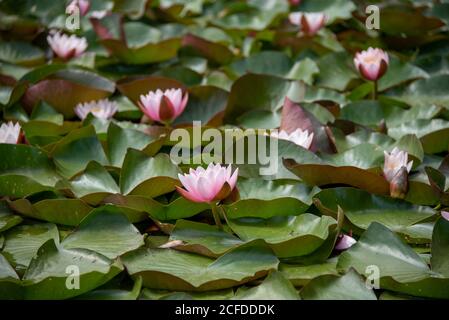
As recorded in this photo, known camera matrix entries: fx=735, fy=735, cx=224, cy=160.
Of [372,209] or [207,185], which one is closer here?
[207,185]

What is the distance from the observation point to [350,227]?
6.01 feet

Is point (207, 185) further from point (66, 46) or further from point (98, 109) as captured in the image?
point (66, 46)

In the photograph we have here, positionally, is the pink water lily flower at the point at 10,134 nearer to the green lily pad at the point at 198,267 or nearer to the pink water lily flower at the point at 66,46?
the green lily pad at the point at 198,267

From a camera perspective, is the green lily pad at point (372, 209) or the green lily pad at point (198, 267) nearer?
the green lily pad at point (198, 267)

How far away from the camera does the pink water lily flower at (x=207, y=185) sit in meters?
1.73

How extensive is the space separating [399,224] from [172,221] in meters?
0.58

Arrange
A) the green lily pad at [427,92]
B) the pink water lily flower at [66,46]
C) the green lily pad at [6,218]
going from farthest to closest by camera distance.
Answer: the pink water lily flower at [66,46]
the green lily pad at [427,92]
the green lily pad at [6,218]

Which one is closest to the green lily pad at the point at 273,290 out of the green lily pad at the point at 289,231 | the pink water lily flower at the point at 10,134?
the green lily pad at the point at 289,231

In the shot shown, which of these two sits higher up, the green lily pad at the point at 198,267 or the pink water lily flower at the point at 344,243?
the green lily pad at the point at 198,267

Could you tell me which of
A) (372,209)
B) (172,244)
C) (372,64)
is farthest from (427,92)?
(172,244)

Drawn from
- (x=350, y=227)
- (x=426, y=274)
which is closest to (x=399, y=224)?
(x=350, y=227)

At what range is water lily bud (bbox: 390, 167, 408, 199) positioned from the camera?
1.91 metres

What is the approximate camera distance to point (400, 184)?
1.92 m

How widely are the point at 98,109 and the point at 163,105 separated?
34 cm
